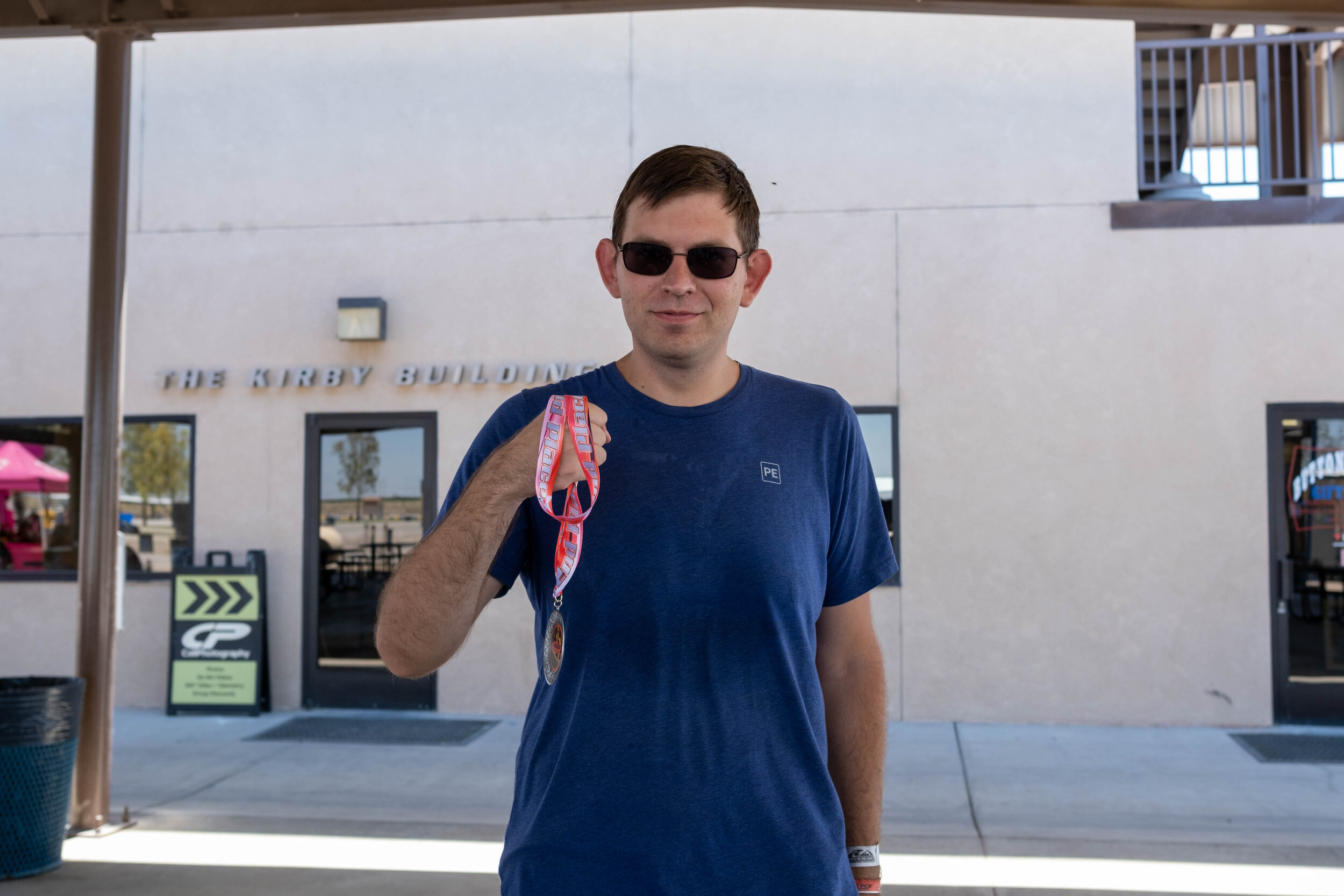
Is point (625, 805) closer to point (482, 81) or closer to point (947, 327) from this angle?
point (947, 327)

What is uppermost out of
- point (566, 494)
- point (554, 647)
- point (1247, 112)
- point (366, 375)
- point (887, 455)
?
point (1247, 112)

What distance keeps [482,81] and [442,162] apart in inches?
27.7

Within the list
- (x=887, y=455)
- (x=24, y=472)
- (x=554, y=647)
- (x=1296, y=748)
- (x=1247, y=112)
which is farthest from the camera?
(x=1247, y=112)

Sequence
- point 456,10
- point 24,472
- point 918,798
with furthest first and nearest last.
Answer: point 24,472 → point 918,798 → point 456,10

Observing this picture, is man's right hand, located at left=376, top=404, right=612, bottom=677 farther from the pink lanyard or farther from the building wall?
the building wall

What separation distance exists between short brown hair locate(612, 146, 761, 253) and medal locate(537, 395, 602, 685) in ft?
1.27

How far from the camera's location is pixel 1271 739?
7.27 m

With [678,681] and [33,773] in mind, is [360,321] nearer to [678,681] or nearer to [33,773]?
[33,773]

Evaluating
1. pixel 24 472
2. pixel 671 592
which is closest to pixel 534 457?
pixel 671 592

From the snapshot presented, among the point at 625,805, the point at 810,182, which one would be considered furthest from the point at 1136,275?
the point at 625,805

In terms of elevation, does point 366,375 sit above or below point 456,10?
below

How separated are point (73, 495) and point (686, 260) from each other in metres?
8.61

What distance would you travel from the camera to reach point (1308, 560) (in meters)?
7.72

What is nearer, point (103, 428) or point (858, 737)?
point (858, 737)
